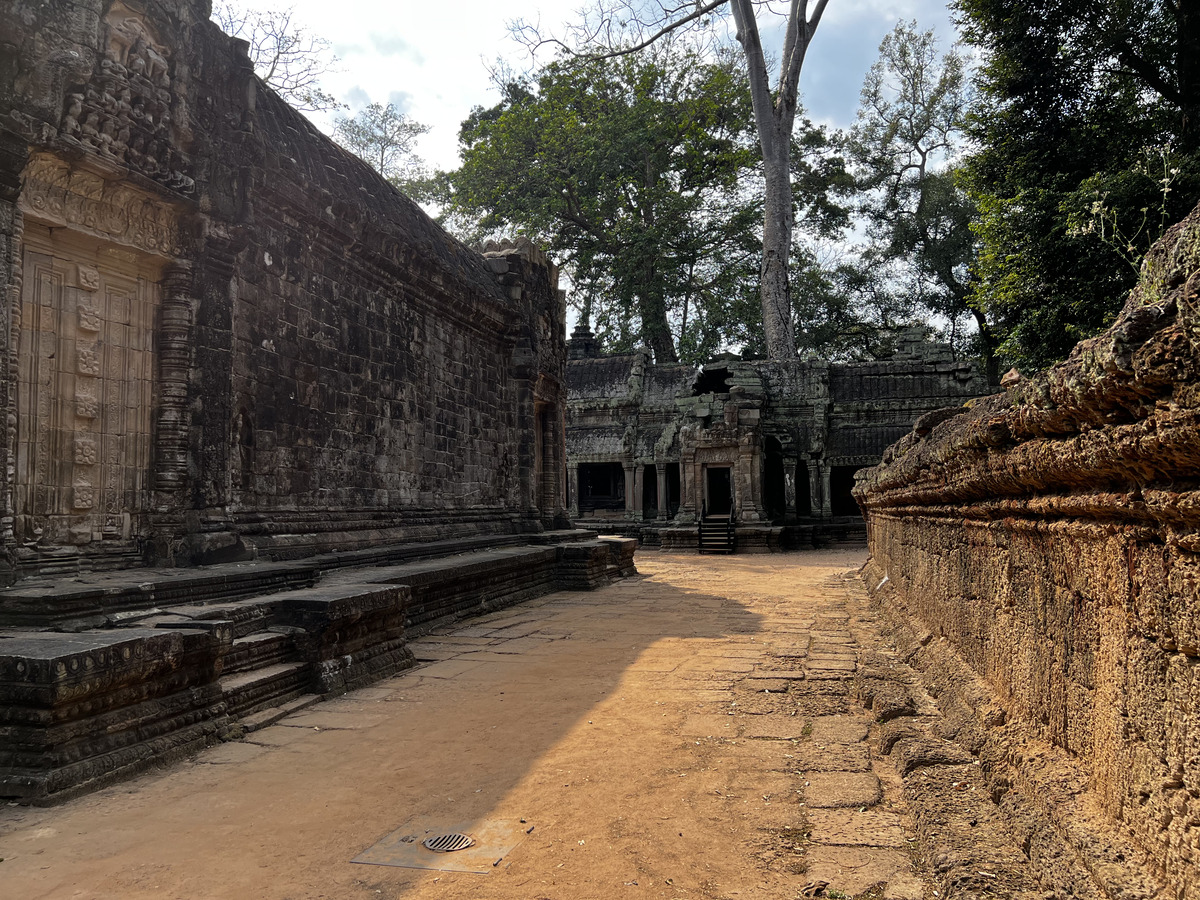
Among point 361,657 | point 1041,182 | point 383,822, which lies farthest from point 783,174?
point 383,822

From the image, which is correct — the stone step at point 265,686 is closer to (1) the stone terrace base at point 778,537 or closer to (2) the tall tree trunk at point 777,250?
(1) the stone terrace base at point 778,537

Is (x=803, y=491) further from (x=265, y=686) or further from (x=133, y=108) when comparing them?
(x=133, y=108)

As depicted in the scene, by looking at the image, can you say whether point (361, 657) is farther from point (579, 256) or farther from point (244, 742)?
point (579, 256)

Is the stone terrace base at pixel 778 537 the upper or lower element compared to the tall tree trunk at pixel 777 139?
lower

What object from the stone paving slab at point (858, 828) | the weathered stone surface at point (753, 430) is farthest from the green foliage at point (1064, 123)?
the stone paving slab at point (858, 828)

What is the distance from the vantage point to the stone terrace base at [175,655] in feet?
11.3

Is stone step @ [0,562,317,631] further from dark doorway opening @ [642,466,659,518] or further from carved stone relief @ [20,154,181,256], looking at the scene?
dark doorway opening @ [642,466,659,518]

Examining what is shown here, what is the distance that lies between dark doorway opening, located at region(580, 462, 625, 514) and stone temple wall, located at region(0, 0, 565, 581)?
55.6 ft

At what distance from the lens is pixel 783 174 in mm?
23766

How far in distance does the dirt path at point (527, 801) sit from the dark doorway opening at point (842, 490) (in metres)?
19.7

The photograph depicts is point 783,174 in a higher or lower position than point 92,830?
higher

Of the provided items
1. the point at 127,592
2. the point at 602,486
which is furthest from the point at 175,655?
the point at 602,486

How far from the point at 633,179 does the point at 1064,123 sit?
1771cm

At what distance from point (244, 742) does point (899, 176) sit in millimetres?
32881
